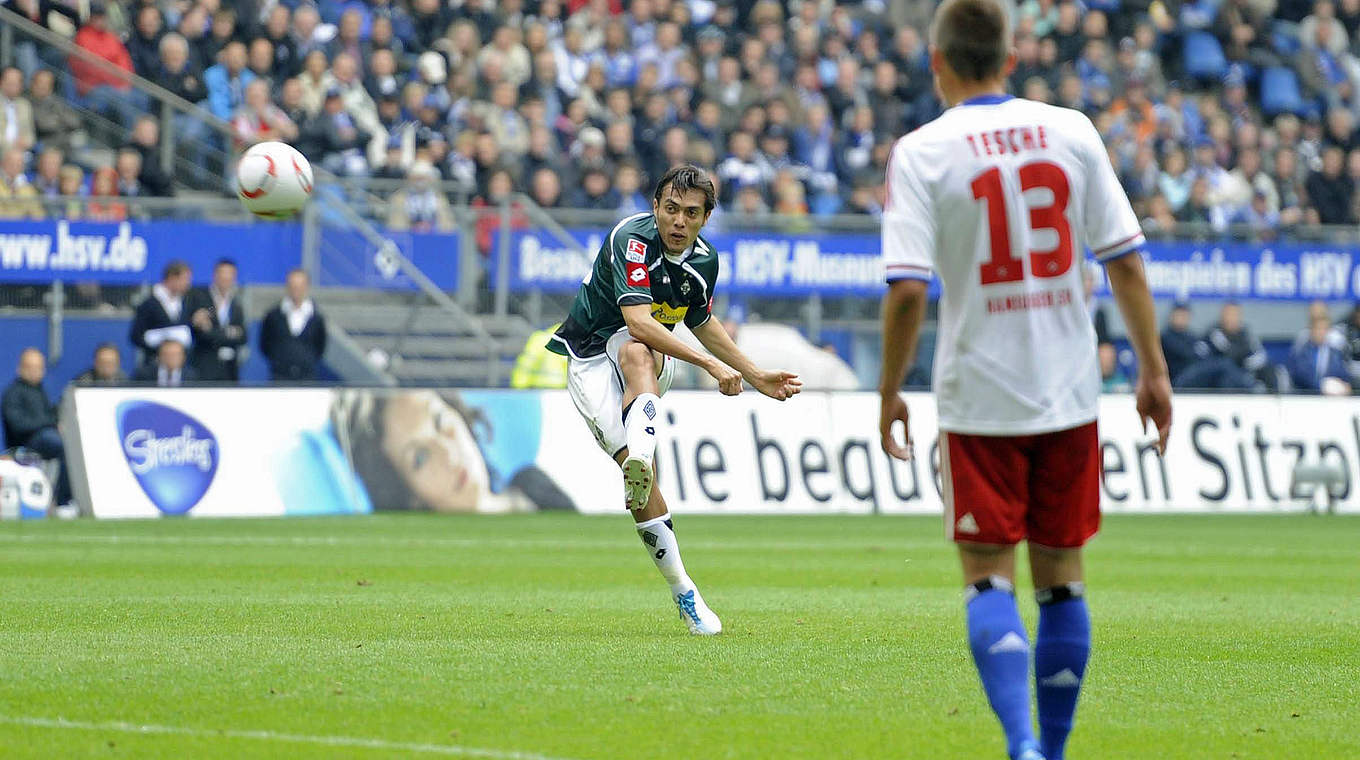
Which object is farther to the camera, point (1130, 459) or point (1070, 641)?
point (1130, 459)

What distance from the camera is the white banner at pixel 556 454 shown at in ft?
63.3

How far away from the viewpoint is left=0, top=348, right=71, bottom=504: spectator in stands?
19.7 metres

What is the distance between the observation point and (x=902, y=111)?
29.3 m

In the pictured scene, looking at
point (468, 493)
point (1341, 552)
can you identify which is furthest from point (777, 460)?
point (1341, 552)

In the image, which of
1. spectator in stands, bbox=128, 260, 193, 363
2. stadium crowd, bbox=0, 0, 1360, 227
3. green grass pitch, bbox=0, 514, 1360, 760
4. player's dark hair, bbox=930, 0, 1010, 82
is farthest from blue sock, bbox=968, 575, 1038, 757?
stadium crowd, bbox=0, 0, 1360, 227

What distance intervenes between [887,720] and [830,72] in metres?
23.6

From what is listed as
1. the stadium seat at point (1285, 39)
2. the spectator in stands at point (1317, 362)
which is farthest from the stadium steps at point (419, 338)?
the stadium seat at point (1285, 39)

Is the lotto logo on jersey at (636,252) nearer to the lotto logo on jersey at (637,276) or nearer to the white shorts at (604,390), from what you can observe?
the lotto logo on jersey at (637,276)

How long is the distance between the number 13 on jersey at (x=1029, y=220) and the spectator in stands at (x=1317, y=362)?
20.6 meters

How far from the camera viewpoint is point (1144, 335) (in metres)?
5.54

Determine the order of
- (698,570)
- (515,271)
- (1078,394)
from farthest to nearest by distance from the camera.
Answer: (515,271), (698,570), (1078,394)

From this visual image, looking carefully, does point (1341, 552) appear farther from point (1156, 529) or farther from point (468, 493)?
point (468, 493)

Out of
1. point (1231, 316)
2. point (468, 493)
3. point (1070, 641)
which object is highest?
point (1070, 641)

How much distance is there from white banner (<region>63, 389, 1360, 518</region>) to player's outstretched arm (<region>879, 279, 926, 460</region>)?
1470 cm
